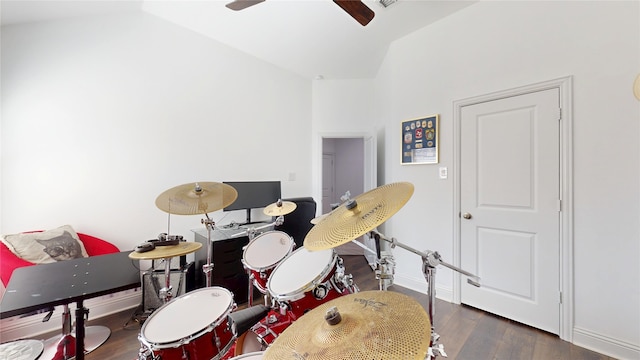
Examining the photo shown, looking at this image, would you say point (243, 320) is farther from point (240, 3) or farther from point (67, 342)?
point (240, 3)

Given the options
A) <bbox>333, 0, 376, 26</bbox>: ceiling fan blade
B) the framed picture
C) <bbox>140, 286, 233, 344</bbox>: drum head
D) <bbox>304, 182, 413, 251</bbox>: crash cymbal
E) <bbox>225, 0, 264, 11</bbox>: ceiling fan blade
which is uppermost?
<bbox>225, 0, 264, 11</bbox>: ceiling fan blade

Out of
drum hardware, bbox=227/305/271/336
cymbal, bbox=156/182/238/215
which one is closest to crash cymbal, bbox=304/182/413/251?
drum hardware, bbox=227/305/271/336

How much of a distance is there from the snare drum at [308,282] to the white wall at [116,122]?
175 cm

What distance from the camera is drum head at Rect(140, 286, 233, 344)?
0.98 m

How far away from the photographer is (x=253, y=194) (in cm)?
288

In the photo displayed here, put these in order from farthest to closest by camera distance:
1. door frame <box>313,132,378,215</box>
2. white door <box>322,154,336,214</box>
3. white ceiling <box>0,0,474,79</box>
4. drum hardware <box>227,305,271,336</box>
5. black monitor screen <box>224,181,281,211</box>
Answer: white door <box>322,154,336,214</box> < door frame <box>313,132,378,215</box> < black monitor screen <box>224,181,281,211</box> < white ceiling <box>0,0,474,79</box> < drum hardware <box>227,305,271,336</box>

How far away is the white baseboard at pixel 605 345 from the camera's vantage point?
1.55 m

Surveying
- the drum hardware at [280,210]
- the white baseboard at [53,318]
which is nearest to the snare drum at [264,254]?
the drum hardware at [280,210]

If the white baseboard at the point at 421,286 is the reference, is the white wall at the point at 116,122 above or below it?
above

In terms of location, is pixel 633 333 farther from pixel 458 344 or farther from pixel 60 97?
pixel 60 97

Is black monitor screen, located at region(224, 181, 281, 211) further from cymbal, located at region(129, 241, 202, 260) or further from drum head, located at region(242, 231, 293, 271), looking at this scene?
cymbal, located at region(129, 241, 202, 260)

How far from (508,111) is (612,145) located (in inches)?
27.0

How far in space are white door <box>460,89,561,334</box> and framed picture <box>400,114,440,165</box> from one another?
0.26 metres

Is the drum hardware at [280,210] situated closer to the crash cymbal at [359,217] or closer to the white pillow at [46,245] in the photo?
the crash cymbal at [359,217]
